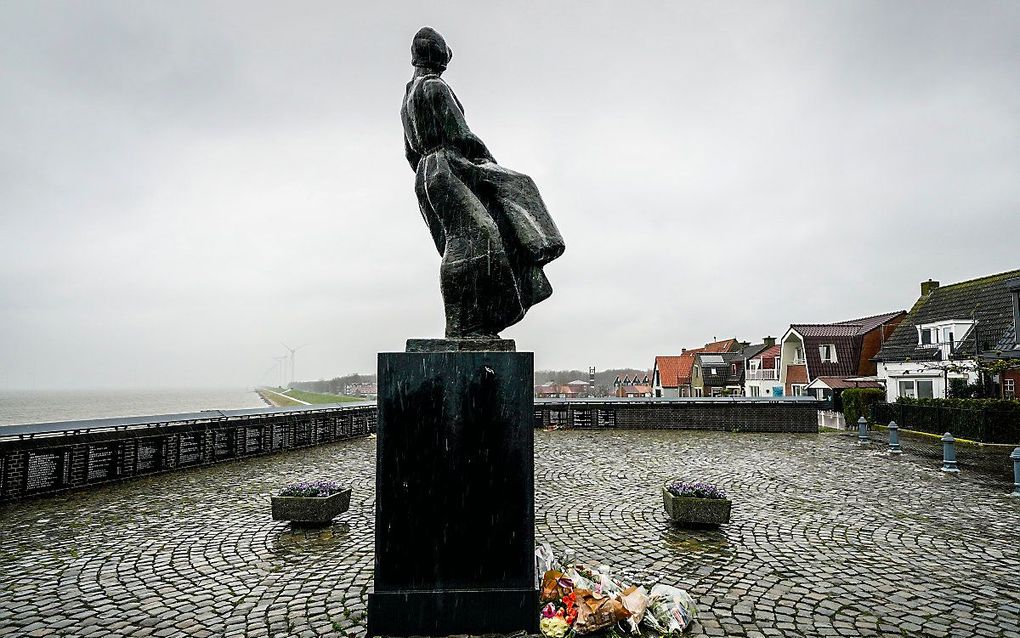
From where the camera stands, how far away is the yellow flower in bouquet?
4.07 meters

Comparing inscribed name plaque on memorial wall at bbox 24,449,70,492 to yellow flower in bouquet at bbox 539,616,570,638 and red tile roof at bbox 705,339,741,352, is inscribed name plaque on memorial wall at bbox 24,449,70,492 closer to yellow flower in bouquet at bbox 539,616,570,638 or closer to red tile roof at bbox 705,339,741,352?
yellow flower in bouquet at bbox 539,616,570,638

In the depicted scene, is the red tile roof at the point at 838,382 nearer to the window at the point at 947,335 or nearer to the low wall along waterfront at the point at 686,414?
the window at the point at 947,335

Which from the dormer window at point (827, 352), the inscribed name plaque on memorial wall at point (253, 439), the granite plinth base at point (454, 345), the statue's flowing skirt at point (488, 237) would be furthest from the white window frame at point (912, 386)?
the granite plinth base at point (454, 345)

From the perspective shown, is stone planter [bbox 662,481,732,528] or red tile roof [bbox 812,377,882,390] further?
red tile roof [bbox 812,377,882,390]

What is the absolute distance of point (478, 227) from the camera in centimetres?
474

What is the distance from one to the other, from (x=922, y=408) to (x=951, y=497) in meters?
13.6

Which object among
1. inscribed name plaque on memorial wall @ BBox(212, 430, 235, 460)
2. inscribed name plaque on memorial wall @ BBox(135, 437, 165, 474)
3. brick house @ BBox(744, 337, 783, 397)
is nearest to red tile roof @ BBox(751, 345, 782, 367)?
brick house @ BBox(744, 337, 783, 397)

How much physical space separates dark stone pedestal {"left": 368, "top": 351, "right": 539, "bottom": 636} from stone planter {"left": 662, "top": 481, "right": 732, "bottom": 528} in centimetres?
411

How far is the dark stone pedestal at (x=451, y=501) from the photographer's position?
404cm

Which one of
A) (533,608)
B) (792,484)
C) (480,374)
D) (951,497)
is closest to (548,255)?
(480,374)

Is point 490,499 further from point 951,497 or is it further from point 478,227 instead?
point 951,497

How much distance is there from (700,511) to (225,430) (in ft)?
38.0

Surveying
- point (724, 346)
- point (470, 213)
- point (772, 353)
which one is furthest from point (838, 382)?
point (470, 213)

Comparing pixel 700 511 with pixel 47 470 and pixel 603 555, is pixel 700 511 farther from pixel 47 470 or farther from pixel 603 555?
Answer: pixel 47 470
